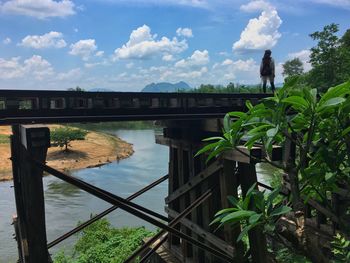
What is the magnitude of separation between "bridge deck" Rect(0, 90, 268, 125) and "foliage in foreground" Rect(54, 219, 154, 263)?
223 inches

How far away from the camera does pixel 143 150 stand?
50438 mm

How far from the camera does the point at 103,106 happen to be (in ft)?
22.9

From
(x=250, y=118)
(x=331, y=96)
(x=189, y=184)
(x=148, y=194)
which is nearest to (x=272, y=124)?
(x=250, y=118)

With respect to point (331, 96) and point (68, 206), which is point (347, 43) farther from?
point (331, 96)

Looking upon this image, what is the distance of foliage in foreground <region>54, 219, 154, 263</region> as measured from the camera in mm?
12469

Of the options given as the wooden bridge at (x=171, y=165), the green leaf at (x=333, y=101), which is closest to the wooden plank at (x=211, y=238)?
the wooden bridge at (x=171, y=165)

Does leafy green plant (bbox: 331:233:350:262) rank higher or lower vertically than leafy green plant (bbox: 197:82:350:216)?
lower

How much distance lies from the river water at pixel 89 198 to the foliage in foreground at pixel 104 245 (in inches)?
73.2

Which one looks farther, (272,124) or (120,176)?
(120,176)

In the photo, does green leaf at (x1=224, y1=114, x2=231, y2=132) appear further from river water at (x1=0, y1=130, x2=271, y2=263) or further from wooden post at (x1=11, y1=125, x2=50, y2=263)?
river water at (x1=0, y1=130, x2=271, y2=263)

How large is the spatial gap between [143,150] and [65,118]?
145 ft

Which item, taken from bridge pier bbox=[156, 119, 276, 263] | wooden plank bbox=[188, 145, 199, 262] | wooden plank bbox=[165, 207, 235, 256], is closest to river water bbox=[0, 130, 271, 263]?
bridge pier bbox=[156, 119, 276, 263]

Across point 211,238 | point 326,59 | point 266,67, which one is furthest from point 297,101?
point 326,59

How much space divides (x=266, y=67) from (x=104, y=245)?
800cm
